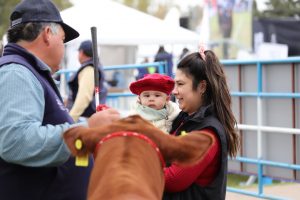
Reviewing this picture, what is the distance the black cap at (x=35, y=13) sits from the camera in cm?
325

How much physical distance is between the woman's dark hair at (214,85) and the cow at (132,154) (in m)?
0.94

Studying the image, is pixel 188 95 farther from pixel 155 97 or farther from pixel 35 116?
pixel 35 116

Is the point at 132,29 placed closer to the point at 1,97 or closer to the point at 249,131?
the point at 249,131

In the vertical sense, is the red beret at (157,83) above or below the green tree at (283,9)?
below

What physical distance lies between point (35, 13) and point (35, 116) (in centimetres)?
57

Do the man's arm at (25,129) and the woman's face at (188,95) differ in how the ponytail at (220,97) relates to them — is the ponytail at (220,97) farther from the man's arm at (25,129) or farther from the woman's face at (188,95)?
the man's arm at (25,129)

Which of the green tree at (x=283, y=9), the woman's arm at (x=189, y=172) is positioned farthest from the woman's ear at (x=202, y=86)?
the green tree at (x=283, y=9)

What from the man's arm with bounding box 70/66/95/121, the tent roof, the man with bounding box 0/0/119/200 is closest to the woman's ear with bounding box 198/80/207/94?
the man with bounding box 0/0/119/200

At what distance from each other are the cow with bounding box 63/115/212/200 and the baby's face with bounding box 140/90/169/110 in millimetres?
1648

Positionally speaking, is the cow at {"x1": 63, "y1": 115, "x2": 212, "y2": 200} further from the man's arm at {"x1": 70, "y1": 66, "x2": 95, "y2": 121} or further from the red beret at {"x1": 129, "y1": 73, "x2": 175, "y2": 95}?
the man's arm at {"x1": 70, "y1": 66, "x2": 95, "y2": 121}

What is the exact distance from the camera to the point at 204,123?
135 inches

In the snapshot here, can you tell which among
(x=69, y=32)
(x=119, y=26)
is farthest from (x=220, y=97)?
(x=119, y=26)

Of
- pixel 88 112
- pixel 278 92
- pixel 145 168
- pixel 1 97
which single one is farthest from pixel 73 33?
pixel 88 112

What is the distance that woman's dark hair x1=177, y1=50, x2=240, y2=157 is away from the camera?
356cm
